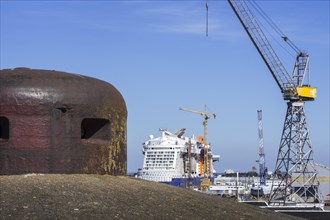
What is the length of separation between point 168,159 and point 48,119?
98.6 meters

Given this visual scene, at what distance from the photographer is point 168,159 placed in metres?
109

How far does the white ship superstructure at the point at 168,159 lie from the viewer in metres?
109

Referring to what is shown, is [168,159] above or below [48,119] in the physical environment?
above

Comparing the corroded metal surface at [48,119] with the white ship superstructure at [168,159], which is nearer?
the corroded metal surface at [48,119]

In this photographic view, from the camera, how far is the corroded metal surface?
10.9 metres

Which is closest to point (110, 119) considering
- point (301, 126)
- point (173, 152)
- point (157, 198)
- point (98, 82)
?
point (98, 82)

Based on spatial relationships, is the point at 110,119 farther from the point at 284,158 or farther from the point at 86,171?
the point at 284,158

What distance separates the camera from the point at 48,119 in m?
11.0

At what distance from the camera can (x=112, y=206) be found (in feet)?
31.4

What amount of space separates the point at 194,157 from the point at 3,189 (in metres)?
106

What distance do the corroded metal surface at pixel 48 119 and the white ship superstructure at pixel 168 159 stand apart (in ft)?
314

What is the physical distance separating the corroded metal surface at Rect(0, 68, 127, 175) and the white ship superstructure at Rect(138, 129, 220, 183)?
9582cm

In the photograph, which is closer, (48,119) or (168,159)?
(48,119)

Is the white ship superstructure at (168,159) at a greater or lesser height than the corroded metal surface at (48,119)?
greater
